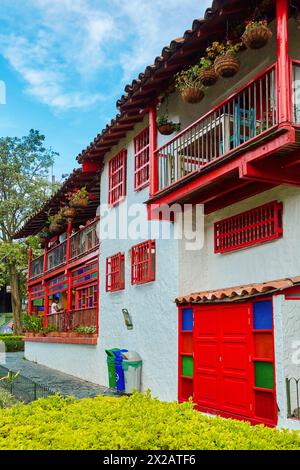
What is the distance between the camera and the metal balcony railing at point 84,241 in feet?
59.4

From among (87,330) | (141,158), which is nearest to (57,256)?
(87,330)

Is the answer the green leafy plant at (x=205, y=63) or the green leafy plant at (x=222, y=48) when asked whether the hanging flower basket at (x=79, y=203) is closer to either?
the green leafy plant at (x=205, y=63)

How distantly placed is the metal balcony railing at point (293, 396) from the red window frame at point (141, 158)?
672 cm

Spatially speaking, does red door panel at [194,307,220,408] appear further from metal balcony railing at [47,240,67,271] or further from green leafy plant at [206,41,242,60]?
metal balcony railing at [47,240,67,271]

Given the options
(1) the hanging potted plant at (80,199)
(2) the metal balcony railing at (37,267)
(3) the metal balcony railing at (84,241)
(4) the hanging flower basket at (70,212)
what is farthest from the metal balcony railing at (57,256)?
(1) the hanging potted plant at (80,199)

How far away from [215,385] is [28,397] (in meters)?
3.97

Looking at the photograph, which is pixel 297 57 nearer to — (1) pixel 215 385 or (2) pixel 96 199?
(1) pixel 215 385

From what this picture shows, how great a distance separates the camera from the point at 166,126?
11305 mm

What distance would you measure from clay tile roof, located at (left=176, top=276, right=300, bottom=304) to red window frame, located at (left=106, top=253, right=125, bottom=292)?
3727 mm

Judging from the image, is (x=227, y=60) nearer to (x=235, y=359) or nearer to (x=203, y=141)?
(x=203, y=141)

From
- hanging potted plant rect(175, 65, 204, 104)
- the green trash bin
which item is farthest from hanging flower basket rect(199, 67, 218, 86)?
the green trash bin

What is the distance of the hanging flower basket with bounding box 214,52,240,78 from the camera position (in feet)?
28.4

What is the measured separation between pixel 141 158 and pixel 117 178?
2.00 metres

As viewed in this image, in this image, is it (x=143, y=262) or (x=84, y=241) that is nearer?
(x=143, y=262)
